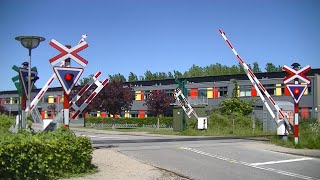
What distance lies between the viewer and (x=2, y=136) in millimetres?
8516

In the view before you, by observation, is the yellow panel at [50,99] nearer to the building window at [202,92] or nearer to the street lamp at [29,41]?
the building window at [202,92]

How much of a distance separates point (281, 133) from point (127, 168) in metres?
11.9

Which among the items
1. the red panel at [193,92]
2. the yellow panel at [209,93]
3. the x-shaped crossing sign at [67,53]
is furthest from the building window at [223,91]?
the x-shaped crossing sign at [67,53]

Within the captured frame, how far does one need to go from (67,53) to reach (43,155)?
3.82 meters

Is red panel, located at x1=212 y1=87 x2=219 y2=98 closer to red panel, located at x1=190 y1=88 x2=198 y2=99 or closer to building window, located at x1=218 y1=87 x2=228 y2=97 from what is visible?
building window, located at x1=218 y1=87 x2=228 y2=97

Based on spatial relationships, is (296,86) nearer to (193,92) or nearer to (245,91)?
(245,91)

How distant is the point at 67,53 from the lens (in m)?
11.5

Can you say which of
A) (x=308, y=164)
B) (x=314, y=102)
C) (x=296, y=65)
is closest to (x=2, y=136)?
(x=308, y=164)

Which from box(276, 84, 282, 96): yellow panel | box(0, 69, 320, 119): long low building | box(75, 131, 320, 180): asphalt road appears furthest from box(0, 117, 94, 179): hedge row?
box(276, 84, 282, 96): yellow panel

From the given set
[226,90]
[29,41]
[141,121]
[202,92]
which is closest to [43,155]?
[29,41]

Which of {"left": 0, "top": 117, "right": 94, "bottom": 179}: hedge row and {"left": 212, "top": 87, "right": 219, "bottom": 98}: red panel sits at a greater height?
{"left": 212, "top": 87, "right": 219, "bottom": 98}: red panel

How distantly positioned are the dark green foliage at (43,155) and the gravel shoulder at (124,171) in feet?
1.51

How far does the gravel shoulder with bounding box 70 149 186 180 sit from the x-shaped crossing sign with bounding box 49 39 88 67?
112 inches

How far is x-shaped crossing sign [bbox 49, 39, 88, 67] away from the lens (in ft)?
37.1
